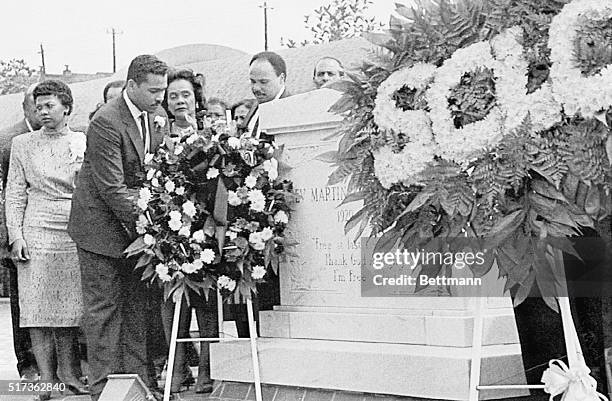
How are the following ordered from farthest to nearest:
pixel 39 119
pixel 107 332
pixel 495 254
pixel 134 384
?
pixel 39 119, pixel 107 332, pixel 134 384, pixel 495 254

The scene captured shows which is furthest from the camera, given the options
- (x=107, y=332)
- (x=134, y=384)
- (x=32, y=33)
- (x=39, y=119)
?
(x=32, y=33)

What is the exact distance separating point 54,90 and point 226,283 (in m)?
1.82

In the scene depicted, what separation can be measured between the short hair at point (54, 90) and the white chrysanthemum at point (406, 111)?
2.89 m

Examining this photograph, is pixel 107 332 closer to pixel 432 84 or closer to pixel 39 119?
pixel 39 119

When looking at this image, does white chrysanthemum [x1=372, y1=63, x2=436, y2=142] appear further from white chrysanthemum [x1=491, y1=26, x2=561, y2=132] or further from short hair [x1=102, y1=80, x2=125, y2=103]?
short hair [x1=102, y1=80, x2=125, y2=103]

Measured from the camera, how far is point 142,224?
18.1ft

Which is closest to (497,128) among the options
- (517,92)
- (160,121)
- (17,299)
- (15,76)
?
(517,92)

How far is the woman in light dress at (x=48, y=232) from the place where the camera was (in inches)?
254

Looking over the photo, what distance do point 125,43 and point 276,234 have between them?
3.74 metres

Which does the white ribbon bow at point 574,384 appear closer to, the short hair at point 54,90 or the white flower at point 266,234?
the white flower at point 266,234

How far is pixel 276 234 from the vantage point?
5453 mm

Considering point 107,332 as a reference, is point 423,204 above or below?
above

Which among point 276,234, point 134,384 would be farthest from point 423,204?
point 134,384

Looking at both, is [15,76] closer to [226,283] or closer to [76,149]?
[76,149]
